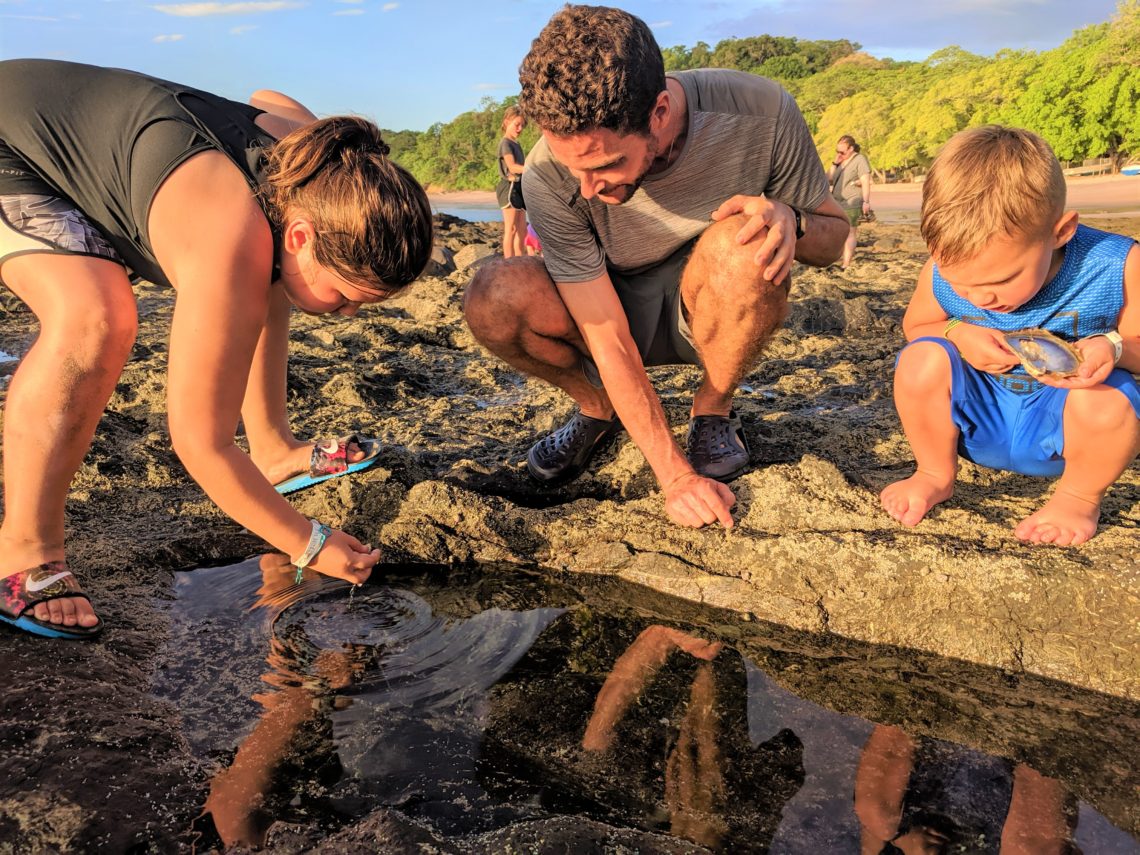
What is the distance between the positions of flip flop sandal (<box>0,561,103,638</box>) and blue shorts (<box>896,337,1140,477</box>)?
224 cm

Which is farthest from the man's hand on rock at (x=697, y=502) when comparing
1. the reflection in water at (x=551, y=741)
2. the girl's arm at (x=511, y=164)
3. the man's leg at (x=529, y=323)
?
the girl's arm at (x=511, y=164)

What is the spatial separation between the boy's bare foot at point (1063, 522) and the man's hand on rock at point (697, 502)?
0.73 metres

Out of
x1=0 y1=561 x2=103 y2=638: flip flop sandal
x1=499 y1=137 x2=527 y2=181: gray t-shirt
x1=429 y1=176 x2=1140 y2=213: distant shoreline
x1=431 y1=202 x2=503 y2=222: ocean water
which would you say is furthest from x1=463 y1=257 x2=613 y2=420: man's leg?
x1=431 y1=202 x2=503 y2=222: ocean water

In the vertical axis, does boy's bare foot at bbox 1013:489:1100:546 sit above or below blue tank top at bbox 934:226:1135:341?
below

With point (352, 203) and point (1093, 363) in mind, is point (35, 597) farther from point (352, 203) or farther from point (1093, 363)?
point (1093, 363)

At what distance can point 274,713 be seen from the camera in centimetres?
170

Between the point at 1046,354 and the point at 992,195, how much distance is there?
0.41 m

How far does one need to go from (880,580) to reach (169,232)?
186 cm

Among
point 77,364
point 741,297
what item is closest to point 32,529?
point 77,364

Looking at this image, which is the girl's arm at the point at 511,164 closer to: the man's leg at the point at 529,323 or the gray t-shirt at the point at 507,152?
the gray t-shirt at the point at 507,152

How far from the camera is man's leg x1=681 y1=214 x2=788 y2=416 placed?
2.48 m

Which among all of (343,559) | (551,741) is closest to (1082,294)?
(551,741)

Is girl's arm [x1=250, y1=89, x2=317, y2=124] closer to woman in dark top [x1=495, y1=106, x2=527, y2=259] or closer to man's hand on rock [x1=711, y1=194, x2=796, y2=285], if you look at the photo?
man's hand on rock [x1=711, y1=194, x2=796, y2=285]

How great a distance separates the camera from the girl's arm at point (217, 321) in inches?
72.8
